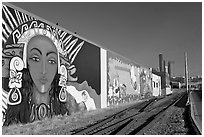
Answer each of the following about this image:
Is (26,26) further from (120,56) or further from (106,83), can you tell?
(120,56)

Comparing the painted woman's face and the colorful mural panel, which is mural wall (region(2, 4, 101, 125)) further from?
the colorful mural panel

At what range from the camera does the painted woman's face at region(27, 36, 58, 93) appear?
12.4 meters

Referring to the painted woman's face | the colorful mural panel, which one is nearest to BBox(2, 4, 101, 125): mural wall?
the painted woman's face

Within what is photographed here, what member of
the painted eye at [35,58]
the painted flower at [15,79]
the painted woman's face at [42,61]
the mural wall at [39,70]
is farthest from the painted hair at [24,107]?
the painted eye at [35,58]

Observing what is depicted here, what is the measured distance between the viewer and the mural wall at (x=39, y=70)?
10719 mm

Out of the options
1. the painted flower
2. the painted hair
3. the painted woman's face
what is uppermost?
the painted woman's face

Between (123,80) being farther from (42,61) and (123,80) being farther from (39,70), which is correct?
(39,70)

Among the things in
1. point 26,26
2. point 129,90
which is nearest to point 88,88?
point 26,26

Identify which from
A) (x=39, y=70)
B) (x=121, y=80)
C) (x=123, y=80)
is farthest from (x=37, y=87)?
(x=123, y=80)

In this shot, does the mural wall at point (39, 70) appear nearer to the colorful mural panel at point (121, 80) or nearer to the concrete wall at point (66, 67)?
the concrete wall at point (66, 67)

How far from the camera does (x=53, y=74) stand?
14.2 metres

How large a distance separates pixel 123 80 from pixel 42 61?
17.7 meters

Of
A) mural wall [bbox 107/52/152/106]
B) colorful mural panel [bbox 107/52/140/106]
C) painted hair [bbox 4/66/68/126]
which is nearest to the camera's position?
painted hair [bbox 4/66/68/126]

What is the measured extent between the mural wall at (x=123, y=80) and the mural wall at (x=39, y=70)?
21.5 ft
